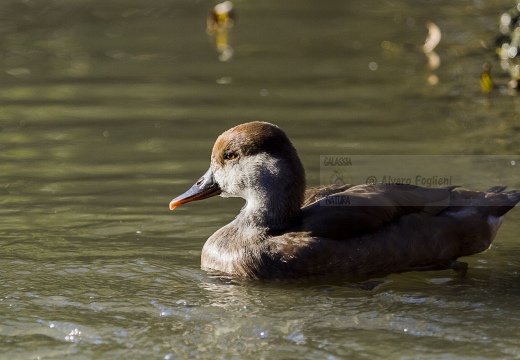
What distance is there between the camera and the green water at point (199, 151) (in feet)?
20.0

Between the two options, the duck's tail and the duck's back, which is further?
the duck's tail

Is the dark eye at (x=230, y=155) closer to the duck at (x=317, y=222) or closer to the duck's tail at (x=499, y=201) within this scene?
the duck at (x=317, y=222)

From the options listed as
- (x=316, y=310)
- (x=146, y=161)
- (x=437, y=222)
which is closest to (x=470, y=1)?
(x=146, y=161)

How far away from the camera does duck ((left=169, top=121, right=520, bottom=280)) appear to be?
6973mm

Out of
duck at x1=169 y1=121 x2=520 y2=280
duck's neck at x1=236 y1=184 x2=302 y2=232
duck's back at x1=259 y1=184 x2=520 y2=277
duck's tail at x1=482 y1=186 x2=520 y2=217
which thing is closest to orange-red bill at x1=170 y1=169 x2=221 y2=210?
duck at x1=169 y1=121 x2=520 y2=280

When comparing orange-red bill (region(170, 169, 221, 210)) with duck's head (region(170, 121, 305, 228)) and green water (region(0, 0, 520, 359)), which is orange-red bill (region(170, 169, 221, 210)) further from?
green water (region(0, 0, 520, 359))

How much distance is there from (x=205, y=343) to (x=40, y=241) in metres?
2.52

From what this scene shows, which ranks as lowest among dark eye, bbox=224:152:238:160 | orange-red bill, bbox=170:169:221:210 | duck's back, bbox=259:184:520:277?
duck's back, bbox=259:184:520:277

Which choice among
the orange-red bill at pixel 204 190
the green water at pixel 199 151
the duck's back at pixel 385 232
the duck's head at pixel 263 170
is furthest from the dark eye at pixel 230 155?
the green water at pixel 199 151

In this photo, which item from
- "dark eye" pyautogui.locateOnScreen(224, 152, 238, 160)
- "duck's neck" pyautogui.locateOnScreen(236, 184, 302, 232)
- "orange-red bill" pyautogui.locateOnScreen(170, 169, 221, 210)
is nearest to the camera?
"duck's neck" pyautogui.locateOnScreen(236, 184, 302, 232)

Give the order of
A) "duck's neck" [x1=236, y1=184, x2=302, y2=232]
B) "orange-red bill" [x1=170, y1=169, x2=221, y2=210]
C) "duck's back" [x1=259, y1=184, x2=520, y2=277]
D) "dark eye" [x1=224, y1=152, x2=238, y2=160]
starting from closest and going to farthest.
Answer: "duck's back" [x1=259, y1=184, x2=520, y2=277], "duck's neck" [x1=236, y1=184, x2=302, y2=232], "dark eye" [x1=224, y1=152, x2=238, y2=160], "orange-red bill" [x1=170, y1=169, x2=221, y2=210]

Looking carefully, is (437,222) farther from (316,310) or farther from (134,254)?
(134,254)

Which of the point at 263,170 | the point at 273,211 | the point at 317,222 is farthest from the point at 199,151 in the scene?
the point at 317,222

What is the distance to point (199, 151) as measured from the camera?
396 inches
